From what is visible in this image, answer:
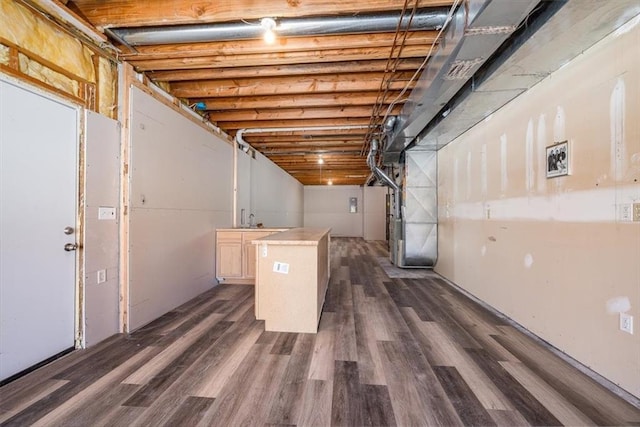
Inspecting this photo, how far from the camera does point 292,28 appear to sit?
6.80ft

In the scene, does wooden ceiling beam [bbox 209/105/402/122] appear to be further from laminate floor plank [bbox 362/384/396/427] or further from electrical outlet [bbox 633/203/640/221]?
laminate floor plank [bbox 362/384/396/427]

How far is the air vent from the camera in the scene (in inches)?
74.7

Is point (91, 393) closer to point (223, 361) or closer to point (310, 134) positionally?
point (223, 361)

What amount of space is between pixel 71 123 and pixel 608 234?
412cm

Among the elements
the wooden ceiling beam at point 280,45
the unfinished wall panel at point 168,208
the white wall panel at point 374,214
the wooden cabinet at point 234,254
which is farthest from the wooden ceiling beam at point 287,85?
the white wall panel at point 374,214

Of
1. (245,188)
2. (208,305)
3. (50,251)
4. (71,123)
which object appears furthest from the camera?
(245,188)

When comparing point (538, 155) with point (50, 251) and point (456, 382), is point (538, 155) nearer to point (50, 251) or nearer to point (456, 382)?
point (456, 382)

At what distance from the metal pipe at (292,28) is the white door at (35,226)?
91 centimetres

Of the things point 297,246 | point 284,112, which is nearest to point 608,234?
point 297,246

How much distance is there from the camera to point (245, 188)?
17.1 ft

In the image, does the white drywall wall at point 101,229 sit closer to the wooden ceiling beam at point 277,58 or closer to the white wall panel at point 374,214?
the wooden ceiling beam at point 277,58

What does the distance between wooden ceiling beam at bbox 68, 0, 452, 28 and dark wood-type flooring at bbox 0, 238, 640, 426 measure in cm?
267

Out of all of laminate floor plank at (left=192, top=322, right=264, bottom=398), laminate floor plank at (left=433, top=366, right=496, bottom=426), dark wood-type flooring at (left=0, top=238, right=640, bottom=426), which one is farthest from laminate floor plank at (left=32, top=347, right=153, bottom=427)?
laminate floor plank at (left=433, top=366, right=496, bottom=426)

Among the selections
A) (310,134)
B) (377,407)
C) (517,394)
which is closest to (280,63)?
(310,134)
